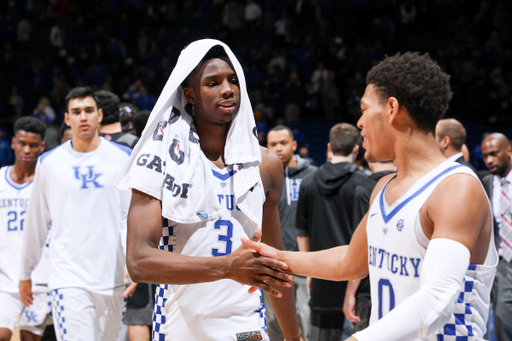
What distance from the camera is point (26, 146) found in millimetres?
5539

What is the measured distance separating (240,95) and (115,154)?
2.14m

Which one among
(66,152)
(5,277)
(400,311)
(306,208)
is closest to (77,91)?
(66,152)

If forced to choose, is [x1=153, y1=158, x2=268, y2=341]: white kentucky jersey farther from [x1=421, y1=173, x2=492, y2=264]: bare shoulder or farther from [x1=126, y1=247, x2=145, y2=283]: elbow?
[x1=421, y1=173, x2=492, y2=264]: bare shoulder

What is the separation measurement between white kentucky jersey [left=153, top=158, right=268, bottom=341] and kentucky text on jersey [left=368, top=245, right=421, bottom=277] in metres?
0.71

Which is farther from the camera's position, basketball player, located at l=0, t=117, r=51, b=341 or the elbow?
basketball player, located at l=0, t=117, r=51, b=341

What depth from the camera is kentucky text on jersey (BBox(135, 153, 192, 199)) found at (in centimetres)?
238

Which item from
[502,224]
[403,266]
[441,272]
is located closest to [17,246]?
[403,266]

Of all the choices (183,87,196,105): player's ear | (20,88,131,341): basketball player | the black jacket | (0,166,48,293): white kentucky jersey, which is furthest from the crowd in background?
(183,87,196,105): player's ear

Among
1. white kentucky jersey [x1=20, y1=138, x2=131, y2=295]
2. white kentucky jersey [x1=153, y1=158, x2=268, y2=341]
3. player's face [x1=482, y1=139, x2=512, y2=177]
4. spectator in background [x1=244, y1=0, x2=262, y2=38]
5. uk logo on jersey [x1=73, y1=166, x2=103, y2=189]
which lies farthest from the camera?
spectator in background [x1=244, y1=0, x2=262, y2=38]

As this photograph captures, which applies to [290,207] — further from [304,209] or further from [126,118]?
[126,118]

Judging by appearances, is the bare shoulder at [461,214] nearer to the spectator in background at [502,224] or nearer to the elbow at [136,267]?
the elbow at [136,267]

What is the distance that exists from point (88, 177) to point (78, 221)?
368 mm

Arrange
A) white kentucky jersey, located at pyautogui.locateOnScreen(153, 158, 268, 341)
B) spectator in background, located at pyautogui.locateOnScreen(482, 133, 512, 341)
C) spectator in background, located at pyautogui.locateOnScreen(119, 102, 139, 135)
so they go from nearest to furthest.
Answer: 1. white kentucky jersey, located at pyautogui.locateOnScreen(153, 158, 268, 341)
2. spectator in background, located at pyautogui.locateOnScreen(482, 133, 512, 341)
3. spectator in background, located at pyautogui.locateOnScreen(119, 102, 139, 135)

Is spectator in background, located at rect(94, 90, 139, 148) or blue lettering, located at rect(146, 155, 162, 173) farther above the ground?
spectator in background, located at rect(94, 90, 139, 148)
